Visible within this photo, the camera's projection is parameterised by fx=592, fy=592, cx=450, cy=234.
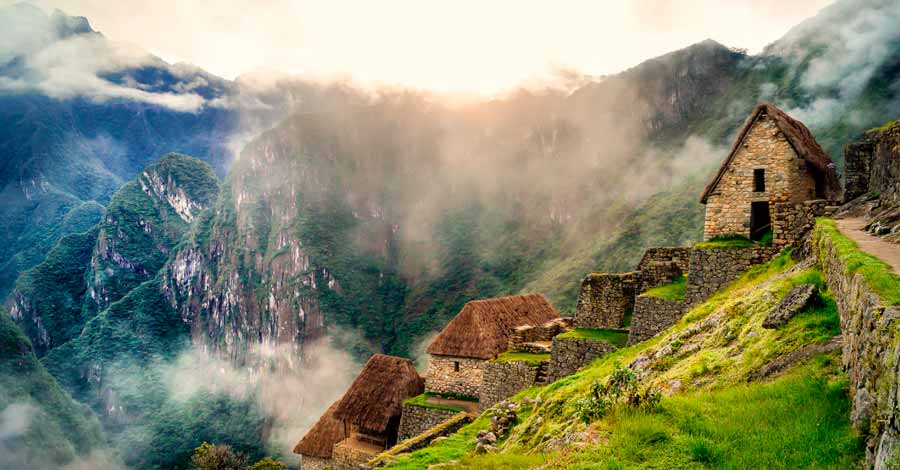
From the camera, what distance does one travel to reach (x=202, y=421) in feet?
424

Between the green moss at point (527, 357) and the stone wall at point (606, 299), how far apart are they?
152 centimetres

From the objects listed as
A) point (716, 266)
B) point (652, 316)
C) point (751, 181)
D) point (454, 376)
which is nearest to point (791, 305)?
→ point (716, 266)

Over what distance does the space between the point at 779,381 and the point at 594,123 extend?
169 metres

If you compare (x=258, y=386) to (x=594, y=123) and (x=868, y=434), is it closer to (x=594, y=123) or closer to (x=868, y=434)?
(x=594, y=123)

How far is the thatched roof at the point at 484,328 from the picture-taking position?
21.4 metres

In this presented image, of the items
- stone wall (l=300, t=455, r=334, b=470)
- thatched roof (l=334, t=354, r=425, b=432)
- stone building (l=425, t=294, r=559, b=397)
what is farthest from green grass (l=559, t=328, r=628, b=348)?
stone wall (l=300, t=455, r=334, b=470)

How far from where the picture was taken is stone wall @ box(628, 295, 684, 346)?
13133 millimetres

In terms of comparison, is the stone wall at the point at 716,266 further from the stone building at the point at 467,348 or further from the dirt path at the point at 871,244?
the stone building at the point at 467,348

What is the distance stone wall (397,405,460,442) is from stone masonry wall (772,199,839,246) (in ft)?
37.1

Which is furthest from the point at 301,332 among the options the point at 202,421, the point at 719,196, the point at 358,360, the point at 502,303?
the point at 719,196

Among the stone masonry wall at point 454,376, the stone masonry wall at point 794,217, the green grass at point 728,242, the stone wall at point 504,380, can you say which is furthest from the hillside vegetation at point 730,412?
the stone masonry wall at point 454,376

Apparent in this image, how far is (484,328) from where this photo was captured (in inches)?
876

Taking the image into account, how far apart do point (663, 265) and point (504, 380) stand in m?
5.57

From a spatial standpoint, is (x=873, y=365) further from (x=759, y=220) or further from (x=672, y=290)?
(x=759, y=220)
